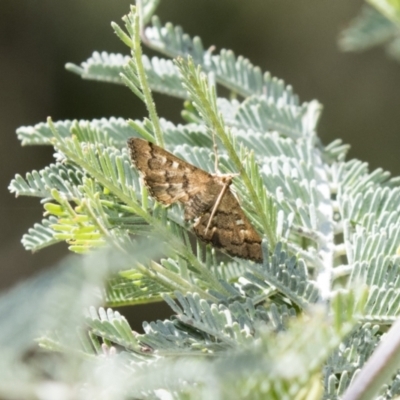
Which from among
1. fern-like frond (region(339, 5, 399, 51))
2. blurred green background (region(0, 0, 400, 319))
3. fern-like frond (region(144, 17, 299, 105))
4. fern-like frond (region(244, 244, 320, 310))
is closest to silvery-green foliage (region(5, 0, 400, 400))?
fern-like frond (region(244, 244, 320, 310))

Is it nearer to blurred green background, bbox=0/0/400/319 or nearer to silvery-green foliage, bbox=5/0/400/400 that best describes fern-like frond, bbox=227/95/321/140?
silvery-green foliage, bbox=5/0/400/400

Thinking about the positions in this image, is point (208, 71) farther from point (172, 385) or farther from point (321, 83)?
point (321, 83)

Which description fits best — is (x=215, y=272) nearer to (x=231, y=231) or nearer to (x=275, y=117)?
(x=231, y=231)

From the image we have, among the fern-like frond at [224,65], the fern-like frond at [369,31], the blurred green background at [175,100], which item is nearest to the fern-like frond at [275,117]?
the fern-like frond at [224,65]

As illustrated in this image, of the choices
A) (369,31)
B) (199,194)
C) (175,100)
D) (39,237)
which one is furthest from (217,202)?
(175,100)

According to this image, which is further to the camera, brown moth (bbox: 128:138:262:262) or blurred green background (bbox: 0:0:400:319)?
blurred green background (bbox: 0:0:400:319)

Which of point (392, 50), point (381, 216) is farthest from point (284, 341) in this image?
point (392, 50)

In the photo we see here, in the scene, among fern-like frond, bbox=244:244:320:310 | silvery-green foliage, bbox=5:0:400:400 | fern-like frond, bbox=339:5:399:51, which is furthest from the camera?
fern-like frond, bbox=339:5:399:51

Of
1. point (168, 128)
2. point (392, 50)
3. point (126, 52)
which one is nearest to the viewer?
point (168, 128)

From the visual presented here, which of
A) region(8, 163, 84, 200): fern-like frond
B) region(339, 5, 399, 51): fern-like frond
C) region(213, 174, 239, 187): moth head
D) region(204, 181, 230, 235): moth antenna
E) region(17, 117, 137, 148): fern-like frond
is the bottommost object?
region(204, 181, 230, 235): moth antenna
